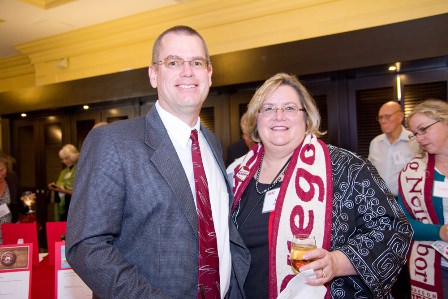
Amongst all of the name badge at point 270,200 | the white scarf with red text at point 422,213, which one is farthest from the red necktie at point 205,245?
the white scarf with red text at point 422,213

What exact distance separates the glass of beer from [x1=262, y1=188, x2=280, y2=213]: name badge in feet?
1.29

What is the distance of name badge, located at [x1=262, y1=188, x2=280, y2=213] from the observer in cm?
163

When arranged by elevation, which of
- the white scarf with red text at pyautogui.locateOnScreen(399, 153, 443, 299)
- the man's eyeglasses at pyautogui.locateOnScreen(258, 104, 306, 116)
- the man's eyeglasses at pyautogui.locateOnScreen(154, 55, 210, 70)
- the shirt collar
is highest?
the man's eyeglasses at pyautogui.locateOnScreen(154, 55, 210, 70)

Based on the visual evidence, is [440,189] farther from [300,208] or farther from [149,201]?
[149,201]

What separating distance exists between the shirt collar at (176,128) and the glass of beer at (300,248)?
0.53 metres

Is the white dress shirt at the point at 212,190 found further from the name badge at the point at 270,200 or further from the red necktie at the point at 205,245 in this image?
the name badge at the point at 270,200

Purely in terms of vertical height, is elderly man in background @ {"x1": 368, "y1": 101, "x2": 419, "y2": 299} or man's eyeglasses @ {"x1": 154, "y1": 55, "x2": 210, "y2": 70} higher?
man's eyeglasses @ {"x1": 154, "y1": 55, "x2": 210, "y2": 70}

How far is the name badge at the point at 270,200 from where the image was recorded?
163 centimetres

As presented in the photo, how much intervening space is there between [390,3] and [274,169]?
336cm

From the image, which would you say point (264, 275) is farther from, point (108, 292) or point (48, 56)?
point (48, 56)

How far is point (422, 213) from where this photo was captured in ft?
7.70

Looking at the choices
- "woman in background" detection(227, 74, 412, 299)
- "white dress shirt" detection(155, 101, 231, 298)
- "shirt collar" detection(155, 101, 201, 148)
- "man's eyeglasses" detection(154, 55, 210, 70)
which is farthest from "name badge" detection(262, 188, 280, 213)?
"man's eyeglasses" detection(154, 55, 210, 70)

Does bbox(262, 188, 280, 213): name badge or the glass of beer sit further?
bbox(262, 188, 280, 213): name badge

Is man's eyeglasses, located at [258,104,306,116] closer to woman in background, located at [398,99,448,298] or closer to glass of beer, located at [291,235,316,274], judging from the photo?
glass of beer, located at [291,235,316,274]
